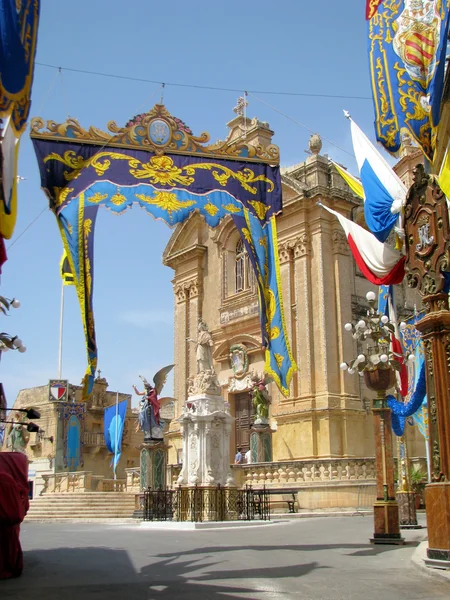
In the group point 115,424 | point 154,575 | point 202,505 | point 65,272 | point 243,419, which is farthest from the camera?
point 115,424

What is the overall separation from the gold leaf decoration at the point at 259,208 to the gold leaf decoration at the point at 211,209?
0.73 metres

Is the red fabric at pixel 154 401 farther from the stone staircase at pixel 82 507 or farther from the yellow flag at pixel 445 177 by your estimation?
the yellow flag at pixel 445 177

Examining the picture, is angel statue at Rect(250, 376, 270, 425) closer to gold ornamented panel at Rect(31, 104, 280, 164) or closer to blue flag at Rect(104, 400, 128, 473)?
blue flag at Rect(104, 400, 128, 473)

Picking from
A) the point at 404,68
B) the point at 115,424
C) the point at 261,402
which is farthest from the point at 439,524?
the point at 115,424

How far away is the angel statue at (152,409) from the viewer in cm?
2531

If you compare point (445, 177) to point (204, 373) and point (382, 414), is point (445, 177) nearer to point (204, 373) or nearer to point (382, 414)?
point (382, 414)

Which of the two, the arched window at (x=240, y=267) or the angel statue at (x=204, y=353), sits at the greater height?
the arched window at (x=240, y=267)

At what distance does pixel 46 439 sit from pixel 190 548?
3274 cm

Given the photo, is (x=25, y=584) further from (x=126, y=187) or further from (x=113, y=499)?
(x=113, y=499)

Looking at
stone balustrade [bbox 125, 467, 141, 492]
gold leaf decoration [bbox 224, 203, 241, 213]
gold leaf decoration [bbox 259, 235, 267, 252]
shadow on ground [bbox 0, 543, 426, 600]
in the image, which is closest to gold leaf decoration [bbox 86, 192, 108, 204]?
gold leaf decoration [bbox 224, 203, 241, 213]

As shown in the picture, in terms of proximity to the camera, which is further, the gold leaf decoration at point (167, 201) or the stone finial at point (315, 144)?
the stone finial at point (315, 144)

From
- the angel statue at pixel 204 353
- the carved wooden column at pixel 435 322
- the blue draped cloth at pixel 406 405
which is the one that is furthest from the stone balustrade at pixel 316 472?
the carved wooden column at pixel 435 322

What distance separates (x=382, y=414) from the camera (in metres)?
13.9

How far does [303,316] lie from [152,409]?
7.46m
